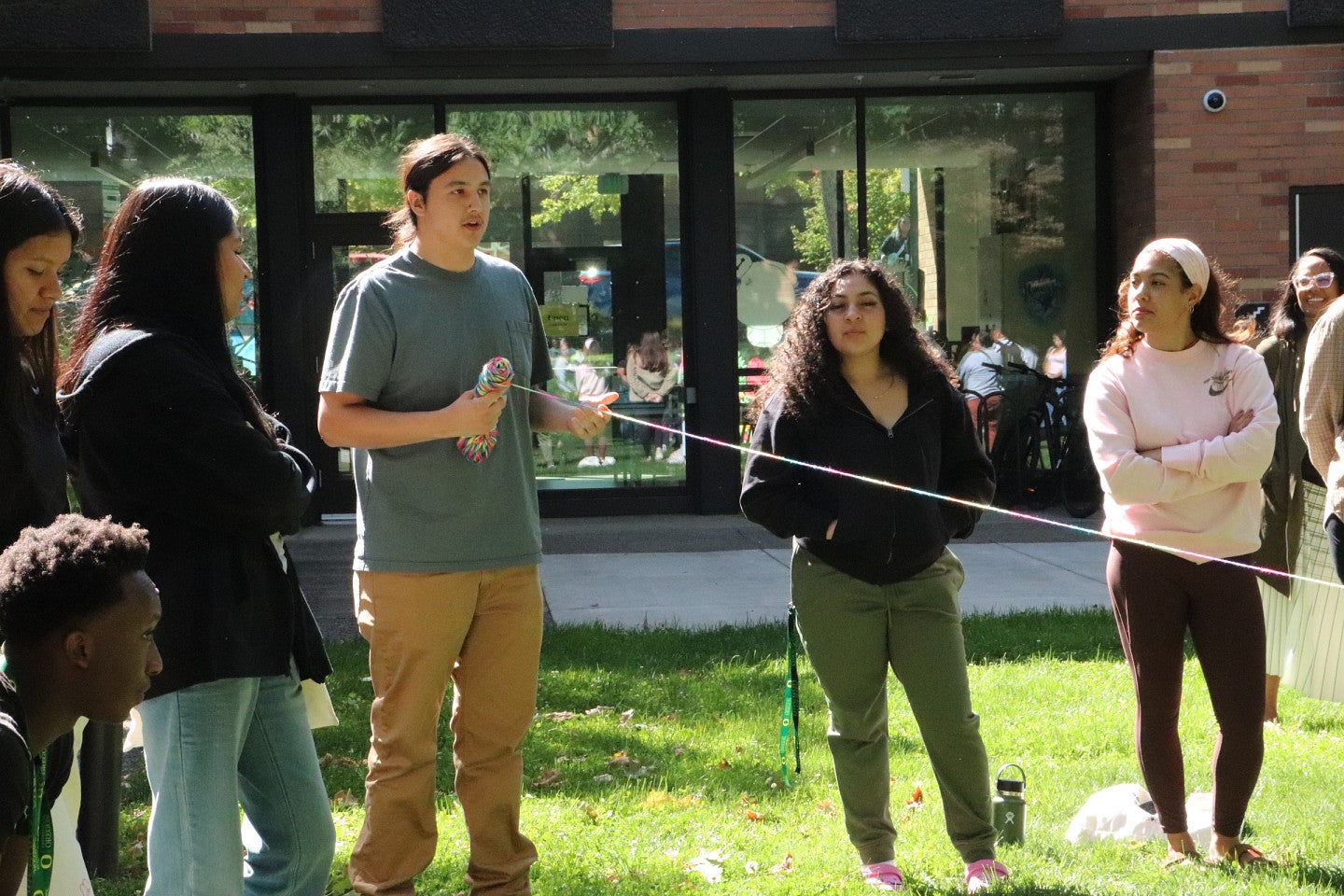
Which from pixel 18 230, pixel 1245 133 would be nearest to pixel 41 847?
pixel 18 230

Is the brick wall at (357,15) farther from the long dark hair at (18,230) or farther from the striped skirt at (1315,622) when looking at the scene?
the long dark hair at (18,230)

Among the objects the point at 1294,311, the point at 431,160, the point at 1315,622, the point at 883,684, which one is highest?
the point at 431,160

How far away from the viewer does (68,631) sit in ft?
7.42

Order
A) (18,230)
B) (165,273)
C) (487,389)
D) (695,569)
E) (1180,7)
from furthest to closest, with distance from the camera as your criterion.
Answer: (1180,7)
(695,569)
(487,389)
(165,273)
(18,230)

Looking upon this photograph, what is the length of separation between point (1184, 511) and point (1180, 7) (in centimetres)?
893

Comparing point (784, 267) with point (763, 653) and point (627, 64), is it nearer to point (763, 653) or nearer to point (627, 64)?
point (627, 64)

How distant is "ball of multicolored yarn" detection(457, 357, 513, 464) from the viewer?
3695 mm

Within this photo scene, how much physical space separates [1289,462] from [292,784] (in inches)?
170

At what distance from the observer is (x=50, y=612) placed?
7.41ft

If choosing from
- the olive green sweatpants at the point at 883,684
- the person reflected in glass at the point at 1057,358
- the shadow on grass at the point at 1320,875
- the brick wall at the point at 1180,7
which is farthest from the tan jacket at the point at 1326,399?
the person reflected in glass at the point at 1057,358

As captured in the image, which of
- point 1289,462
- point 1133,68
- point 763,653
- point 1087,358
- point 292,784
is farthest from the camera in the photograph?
point 1087,358

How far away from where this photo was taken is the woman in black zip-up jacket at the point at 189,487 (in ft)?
9.49

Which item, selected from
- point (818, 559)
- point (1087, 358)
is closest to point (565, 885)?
point (818, 559)

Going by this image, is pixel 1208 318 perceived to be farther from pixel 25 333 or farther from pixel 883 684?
pixel 25 333
